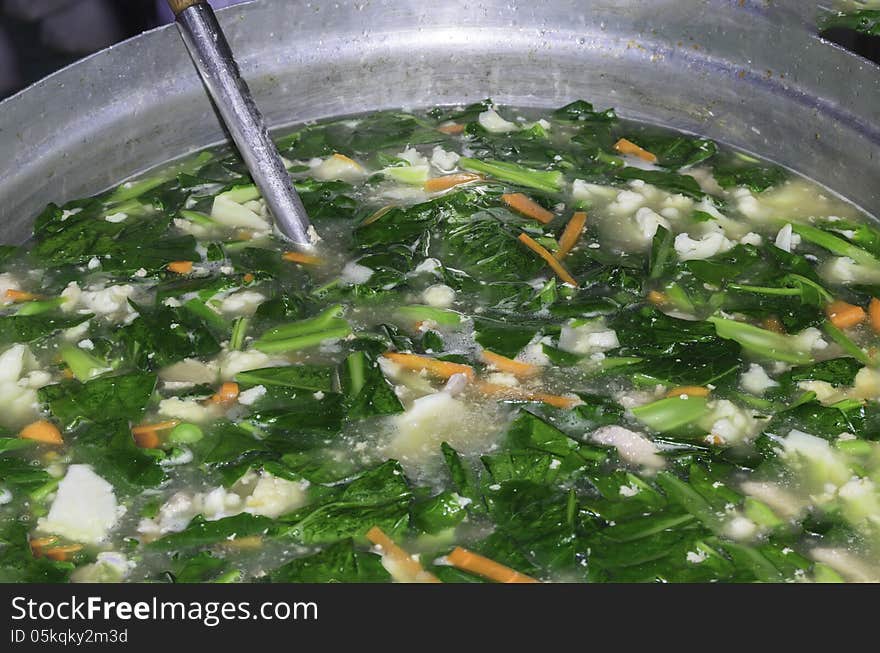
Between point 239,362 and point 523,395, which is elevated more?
point 239,362

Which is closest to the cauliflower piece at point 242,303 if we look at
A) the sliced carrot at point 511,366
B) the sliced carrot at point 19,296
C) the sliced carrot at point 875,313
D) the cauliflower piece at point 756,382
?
the sliced carrot at point 19,296

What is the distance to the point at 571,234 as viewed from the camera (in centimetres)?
324

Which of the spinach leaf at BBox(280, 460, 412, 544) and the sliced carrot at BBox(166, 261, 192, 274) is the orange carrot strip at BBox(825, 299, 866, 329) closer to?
the spinach leaf at BBox(280, 460, 412, 544)

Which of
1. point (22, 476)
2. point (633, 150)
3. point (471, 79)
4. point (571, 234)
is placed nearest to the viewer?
point (22, 476)

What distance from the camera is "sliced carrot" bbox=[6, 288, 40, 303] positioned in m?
3.06

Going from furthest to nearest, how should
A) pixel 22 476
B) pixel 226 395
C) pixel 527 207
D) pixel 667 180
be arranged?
1. pixel 667 180
2. pixel 527 207
3. pixel 226 395
4. pixel 22 476

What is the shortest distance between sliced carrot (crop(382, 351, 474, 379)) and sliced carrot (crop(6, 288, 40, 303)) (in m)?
0.99

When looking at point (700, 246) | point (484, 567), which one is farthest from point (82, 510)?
point (700, 246)

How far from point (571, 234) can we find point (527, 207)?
0.18 meters

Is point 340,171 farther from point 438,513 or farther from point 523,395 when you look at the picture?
point 438,513

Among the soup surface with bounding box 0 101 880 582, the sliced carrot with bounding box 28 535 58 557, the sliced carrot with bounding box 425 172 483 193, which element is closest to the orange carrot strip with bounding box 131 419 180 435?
the soup surface with bounding box 0 101 880 582

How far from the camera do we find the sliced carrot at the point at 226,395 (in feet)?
8.89

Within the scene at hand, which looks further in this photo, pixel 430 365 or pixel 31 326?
pixel 31 326

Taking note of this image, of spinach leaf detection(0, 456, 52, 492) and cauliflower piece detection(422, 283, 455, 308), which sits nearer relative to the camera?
spinach leaf detection(0, 456, 52, 492)
